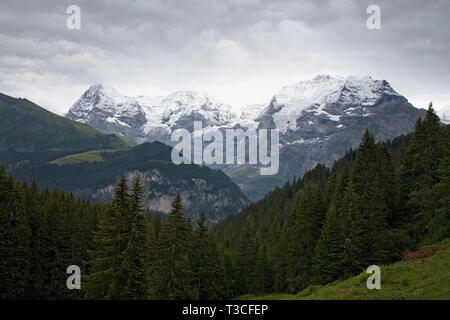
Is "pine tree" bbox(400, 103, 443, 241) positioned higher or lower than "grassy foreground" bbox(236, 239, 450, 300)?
higher

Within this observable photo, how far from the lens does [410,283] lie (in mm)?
25406

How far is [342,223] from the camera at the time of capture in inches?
1775

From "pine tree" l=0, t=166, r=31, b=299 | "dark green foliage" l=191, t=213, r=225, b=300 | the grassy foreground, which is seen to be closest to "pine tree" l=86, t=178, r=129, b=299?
"pine tree" l=0, t=166, r=31, b=299

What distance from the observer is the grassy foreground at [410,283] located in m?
22.6

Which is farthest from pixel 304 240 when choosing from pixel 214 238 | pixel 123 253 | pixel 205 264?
pixel 123 253

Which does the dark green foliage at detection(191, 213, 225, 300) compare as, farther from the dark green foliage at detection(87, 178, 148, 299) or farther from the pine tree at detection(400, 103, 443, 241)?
the pine tree at detection(400, 103, 443, 241)

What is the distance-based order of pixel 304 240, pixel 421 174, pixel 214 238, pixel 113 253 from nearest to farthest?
pixel 113 253 → pixel 421 174 → pixel 304 240 → pixel 214 238

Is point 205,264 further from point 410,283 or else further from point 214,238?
point 410,283

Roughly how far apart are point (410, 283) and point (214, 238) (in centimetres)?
3812

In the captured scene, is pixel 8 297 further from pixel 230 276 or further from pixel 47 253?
pixel 230 276

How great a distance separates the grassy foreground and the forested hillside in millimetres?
9463

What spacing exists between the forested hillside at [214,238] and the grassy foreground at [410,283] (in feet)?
31.0

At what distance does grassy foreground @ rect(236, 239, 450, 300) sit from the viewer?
74.3ft
